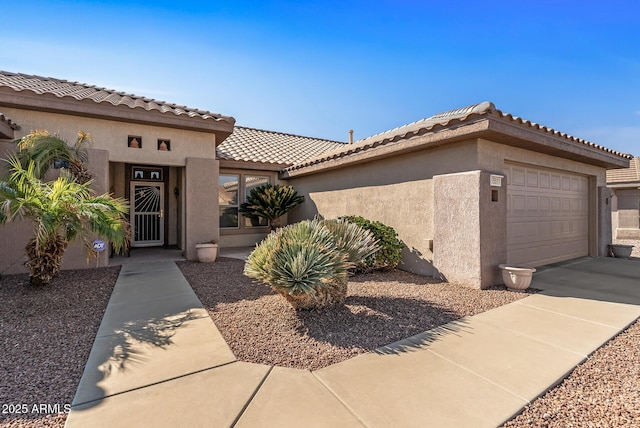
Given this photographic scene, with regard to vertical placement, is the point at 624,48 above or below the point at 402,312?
above

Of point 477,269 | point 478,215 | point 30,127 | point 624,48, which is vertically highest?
point 624,48

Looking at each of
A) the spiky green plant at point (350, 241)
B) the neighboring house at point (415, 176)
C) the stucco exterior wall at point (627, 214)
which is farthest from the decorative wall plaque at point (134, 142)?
the stucco exterior wall at point (627, 214)

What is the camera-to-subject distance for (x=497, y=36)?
909cm

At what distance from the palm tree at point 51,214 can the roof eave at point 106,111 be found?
9.82ft

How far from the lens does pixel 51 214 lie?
205 inches

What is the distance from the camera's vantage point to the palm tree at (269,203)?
11.7 metres

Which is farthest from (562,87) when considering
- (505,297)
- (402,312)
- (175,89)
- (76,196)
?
(76,196)

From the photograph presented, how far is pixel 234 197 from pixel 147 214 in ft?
11.9

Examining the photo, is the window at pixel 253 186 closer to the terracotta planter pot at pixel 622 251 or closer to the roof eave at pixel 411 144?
the roof eave at pixel 411 144

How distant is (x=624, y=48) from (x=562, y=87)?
1.93 meters

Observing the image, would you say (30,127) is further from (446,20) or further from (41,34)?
(446,20)

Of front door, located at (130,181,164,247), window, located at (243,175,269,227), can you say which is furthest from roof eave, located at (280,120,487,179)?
front door, located at (130,181,164,247)

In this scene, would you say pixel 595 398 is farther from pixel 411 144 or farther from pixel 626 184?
pixel 626 184

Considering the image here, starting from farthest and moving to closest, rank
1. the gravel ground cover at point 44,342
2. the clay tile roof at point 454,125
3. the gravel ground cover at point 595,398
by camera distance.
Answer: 1. the clay tile roof at point 454,125
2. the gravel ground cover at point 44,342
3. the gravel ground cover at point 595,398
